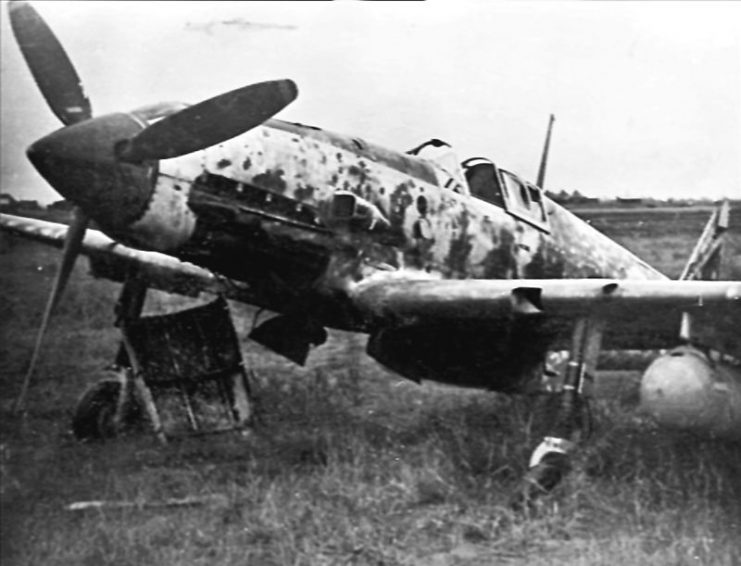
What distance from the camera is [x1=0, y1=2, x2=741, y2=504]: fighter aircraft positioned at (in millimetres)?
4152

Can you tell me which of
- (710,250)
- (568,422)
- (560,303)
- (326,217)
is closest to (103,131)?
(326,217)

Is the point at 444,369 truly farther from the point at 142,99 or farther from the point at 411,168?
the point at 142,99

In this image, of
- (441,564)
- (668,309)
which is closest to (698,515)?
(668,309)

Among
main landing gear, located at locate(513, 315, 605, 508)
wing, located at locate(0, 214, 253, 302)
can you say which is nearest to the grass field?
main landing gear, located at locate(513, 315, 605, 508)

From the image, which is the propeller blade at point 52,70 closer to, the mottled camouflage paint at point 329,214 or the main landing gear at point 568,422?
the mottled camouflage paint at point 329,214

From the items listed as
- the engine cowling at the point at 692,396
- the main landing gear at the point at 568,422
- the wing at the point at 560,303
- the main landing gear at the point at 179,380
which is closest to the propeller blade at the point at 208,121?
the wing at the point at 560,303

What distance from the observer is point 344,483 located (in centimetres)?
441

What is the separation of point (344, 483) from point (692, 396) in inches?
79.1

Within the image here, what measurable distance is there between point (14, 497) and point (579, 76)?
3.95 meters

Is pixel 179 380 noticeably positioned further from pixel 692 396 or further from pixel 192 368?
pixel 692 396

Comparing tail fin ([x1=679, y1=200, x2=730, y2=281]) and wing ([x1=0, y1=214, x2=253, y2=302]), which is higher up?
tail fin ([x1=679, y1=200, x2=730, y2=281])

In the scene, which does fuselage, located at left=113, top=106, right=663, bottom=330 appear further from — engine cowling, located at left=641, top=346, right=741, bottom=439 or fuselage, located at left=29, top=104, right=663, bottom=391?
engine cowling, located at left=641, top=346, right=741, bottom=439

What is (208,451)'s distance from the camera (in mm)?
5199

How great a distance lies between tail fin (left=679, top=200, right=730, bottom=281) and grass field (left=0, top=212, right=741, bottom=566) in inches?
5.3
